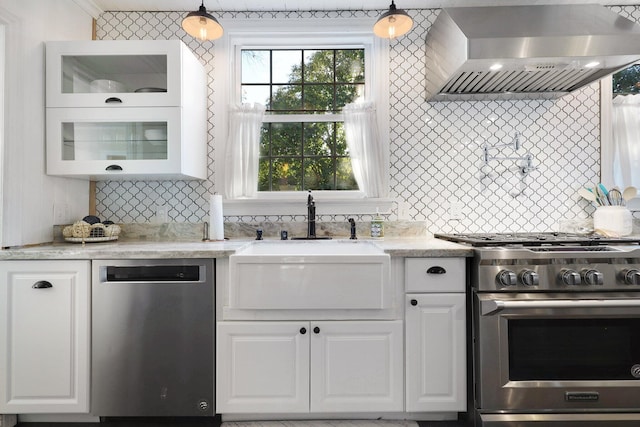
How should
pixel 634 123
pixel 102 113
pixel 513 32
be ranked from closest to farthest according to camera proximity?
pixel 513 32, pixel 102 113, pixel 634 123

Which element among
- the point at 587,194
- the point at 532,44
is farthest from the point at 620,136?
the point at 532,44

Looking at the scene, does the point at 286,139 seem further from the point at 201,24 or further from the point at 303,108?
the point at 201,24

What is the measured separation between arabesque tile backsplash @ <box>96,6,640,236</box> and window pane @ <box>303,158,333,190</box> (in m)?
0.26

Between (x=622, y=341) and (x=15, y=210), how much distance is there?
3180 millimetres

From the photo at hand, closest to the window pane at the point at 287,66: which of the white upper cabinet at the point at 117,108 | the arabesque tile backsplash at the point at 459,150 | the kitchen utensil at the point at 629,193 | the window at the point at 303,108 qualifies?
the window at the point at 303,108

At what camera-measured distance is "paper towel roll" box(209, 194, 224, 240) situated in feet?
7.91

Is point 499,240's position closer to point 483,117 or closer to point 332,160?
point 483,117

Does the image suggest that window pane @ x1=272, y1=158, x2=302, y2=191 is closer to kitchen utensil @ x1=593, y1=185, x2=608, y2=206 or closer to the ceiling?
the ceiling

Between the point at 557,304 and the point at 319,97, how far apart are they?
197 centimetres

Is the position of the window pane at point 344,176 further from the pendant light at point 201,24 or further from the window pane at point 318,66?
the pendant light at point 201,24

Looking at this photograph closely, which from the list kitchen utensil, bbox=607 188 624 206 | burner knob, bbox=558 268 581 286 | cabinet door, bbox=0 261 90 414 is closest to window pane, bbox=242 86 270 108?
cabinet door, bbox=0 261 90 414

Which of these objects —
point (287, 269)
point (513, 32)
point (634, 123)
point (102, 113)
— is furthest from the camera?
point (634, 123)

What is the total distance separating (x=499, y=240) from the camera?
6.75 feet

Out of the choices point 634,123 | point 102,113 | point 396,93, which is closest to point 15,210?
point 102,113
